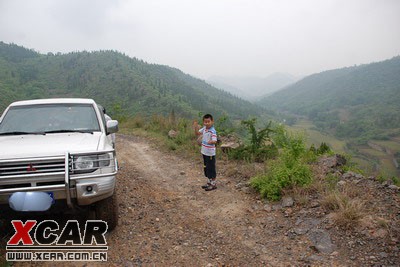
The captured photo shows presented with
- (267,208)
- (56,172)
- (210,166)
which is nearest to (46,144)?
(56,172)

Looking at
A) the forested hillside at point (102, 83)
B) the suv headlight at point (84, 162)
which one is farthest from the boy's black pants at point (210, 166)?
the forested hillside at point (102, 83)

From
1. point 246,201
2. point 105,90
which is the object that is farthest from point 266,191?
point 105,90

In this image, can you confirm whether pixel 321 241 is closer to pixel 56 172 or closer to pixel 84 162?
pixel 84 162

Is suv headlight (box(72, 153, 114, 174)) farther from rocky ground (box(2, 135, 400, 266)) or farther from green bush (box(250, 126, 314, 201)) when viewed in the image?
green bush (box(250, 126, 314, 201))

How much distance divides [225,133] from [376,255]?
258 inches

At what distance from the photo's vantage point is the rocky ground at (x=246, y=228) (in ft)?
11.1

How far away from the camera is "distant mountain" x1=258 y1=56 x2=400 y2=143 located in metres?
88.9

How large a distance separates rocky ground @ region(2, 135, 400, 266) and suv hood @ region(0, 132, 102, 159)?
131 cm

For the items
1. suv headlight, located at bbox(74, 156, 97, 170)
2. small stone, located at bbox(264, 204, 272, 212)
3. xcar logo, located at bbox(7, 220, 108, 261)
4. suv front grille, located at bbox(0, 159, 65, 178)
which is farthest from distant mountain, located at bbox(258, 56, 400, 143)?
suv front grille, located at bbox(0, 159, 65, 178)

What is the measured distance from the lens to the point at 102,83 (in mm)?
97438

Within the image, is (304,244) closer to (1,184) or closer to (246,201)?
(246,201)

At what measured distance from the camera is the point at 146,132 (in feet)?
41.5

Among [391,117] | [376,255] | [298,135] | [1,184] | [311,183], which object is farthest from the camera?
[391,117]

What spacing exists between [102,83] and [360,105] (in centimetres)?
10878
